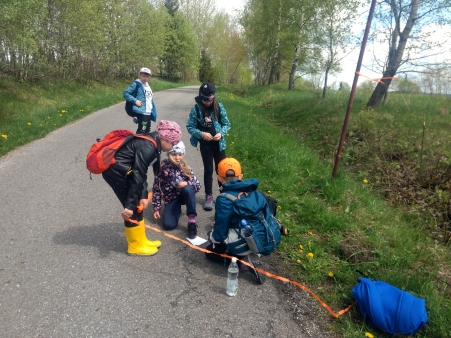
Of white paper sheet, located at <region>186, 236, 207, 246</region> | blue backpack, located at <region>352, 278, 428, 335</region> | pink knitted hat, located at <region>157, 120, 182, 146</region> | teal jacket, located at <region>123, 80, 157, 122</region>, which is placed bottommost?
white paper sheet, located at <region>186, 236, 207, 246</region>

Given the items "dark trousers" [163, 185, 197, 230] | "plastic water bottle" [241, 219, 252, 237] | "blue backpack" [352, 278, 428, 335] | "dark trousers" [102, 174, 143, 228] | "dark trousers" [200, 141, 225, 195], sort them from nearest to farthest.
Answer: "blue backpack" [352, 278, 428, 335] < "plastic water bottle" [241, 219, 252, 237] < "dark trousers" [102, 174, 143, 228] < "dark trousers" [163, 185, 197, 230] < "dark trousers" [200, 141, 225, 195]

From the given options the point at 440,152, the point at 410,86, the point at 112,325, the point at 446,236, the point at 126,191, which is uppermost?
the point at 410,86

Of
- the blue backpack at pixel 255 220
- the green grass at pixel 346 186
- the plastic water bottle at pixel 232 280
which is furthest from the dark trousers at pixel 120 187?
the green grass at pixel 346 186

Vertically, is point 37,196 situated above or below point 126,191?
below

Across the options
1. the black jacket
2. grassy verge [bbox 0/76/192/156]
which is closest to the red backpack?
the black jacket

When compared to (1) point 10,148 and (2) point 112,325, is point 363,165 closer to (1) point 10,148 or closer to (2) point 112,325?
(2) point 112,325

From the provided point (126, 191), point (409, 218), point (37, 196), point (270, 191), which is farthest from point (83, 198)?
point (409, 218)

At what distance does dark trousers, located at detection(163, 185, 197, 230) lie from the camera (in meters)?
3.93

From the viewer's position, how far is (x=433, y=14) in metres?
8.41

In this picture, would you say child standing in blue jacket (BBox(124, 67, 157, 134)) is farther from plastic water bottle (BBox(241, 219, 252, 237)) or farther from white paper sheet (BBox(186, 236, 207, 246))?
plastic water bottle (BBox(241, 219, 252, 237))

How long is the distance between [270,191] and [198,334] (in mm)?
3065

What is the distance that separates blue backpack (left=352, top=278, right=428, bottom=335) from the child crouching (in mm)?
2225

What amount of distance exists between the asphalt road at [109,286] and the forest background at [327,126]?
677 millimetres

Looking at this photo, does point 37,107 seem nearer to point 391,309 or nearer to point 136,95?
point 136,95
